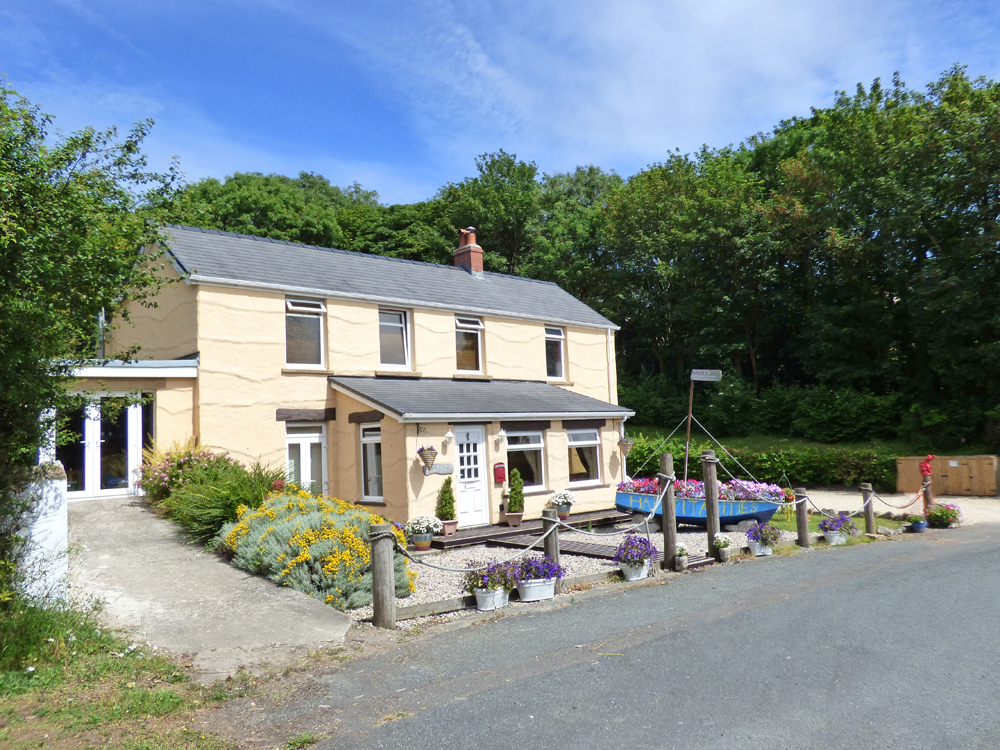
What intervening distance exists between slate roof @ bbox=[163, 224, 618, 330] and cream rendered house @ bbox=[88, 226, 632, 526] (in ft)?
0.21

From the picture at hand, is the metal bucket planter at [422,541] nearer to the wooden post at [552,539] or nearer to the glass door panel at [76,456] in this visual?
the wooden post at [552,539]

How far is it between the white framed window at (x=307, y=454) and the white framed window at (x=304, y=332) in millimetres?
1592

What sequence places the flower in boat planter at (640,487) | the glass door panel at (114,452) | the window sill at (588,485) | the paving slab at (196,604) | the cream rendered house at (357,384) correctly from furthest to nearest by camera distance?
1. the window sill at (588,485)
2. the flower in boat planter at (640,487)
3. the cream rendered house at (357,384)
4. the glass door panel at (114,452)
5. the paving slab at (196,604)

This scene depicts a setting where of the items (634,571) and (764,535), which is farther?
(764,535)

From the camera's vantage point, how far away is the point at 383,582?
26.5 feet

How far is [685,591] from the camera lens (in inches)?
377

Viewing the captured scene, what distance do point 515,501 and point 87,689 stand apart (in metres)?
12.0

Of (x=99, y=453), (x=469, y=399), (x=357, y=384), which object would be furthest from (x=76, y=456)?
(x=469, y=399)

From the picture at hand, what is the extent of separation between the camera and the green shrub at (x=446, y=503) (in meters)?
15.5

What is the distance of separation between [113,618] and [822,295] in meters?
31.6

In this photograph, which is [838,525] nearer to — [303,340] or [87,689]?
[303,340]

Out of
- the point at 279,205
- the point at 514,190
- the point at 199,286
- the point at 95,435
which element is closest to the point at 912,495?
the point at 199,286

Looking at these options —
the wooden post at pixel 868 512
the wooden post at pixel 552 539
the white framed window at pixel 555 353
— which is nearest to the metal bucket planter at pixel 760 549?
the wooden post at pixel 868 512

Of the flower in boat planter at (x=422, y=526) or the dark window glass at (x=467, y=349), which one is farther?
the dark window glass at (x=467, y=349)
